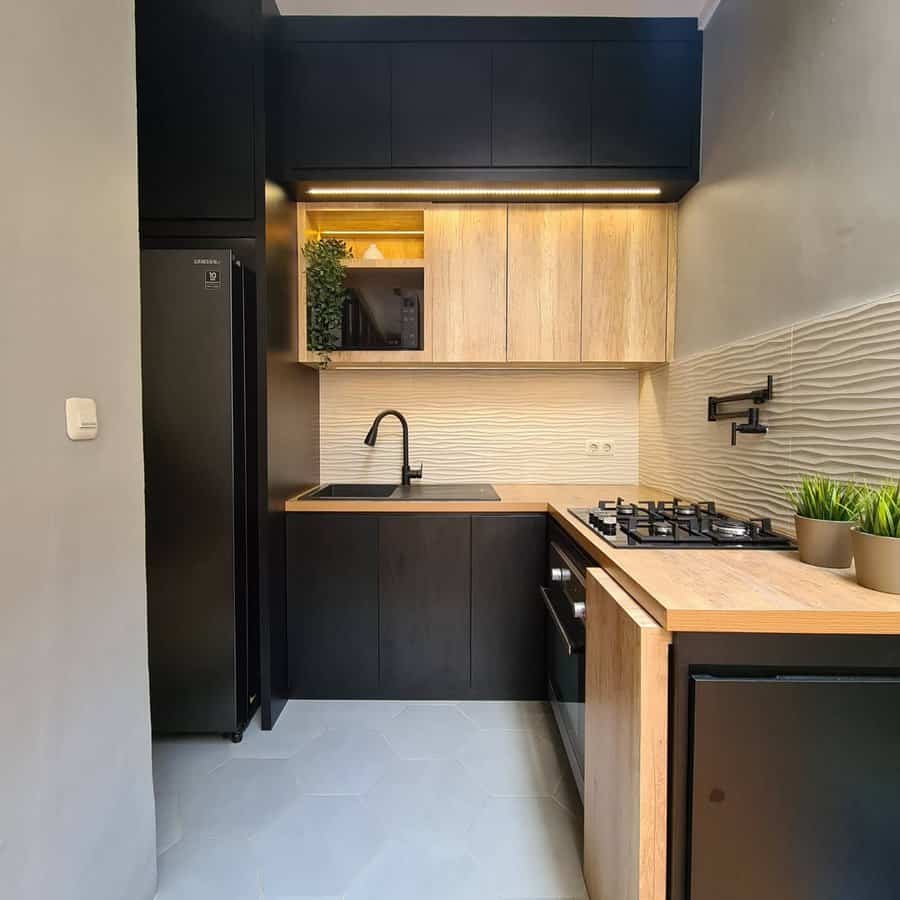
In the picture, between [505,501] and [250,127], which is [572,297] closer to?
[505,501]

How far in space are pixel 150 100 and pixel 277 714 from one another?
7.81 ft

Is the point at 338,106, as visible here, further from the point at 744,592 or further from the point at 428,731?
the point at 428,731

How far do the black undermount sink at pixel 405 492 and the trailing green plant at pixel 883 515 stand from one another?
4.49 ft

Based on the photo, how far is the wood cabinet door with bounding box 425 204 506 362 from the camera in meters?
2.28

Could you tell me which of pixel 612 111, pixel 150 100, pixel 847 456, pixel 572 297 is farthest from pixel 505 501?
pixel 150 100

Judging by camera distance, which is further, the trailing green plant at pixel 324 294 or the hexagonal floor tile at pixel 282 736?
the trailing green plant at pixel 324 294

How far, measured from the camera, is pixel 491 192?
7.22ft

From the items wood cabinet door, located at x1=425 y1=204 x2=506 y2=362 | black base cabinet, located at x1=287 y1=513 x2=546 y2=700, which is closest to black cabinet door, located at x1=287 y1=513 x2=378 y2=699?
black base cabinet, located at x1=287 y1=513 x2=546 y2=700

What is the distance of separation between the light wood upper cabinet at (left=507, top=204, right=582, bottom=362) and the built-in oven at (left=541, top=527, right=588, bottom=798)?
867 mm

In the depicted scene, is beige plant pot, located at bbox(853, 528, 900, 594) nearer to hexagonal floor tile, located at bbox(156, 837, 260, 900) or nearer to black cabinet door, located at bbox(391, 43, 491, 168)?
hexagonal floor tile, located at bbox(156, 837, 260, 900)

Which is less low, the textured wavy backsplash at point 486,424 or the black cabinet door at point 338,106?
the black cabinet door at point 338,106

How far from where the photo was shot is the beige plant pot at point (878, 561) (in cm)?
88

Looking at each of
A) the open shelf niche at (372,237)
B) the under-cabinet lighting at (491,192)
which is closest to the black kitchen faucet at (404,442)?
the open shelf niche at (372,237)

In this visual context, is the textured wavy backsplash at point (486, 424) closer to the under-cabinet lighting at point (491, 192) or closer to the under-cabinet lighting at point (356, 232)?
the under-cabinet lighting at point (356, 232)
